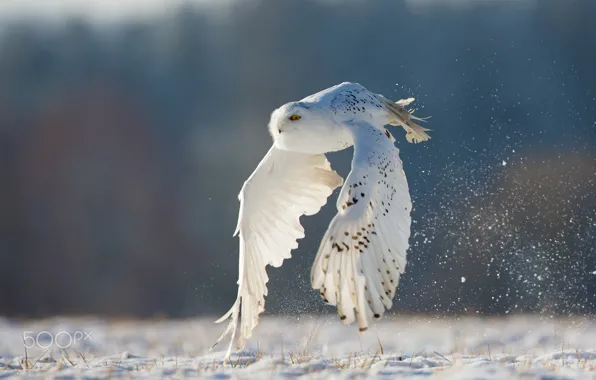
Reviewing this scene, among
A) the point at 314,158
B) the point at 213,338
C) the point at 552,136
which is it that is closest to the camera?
the point at 314,158

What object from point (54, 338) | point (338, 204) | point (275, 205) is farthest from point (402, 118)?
point (54, 338)

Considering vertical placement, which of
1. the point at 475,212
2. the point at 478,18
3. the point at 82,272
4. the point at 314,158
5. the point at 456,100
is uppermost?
the point at 478,18

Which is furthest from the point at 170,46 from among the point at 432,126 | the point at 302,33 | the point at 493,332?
the point at 493,332

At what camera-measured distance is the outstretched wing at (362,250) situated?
166 inches

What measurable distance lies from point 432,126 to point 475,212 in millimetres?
4196

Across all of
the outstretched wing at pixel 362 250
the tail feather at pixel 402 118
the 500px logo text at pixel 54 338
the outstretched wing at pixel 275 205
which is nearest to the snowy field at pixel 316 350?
the 500px logo text at pixel 54 338

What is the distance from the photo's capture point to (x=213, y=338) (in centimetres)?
809

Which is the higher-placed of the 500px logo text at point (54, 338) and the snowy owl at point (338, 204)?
the snowy owl at point (338, 204)

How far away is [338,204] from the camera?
4.39m

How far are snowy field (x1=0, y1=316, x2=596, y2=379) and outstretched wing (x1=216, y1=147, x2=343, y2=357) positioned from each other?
0.64 meters

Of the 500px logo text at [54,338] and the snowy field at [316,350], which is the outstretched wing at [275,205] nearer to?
the snowy field at [316,350]

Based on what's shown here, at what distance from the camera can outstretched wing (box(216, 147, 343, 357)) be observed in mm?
5570

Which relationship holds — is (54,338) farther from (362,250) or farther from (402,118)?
(362,250)

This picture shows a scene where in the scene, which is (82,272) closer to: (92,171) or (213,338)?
(92,171)
